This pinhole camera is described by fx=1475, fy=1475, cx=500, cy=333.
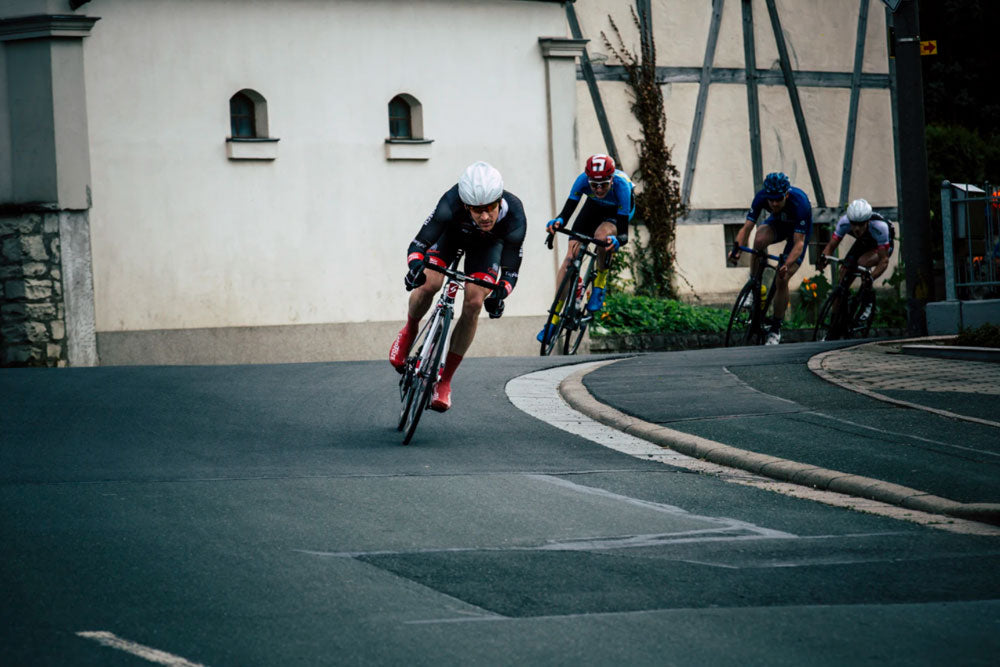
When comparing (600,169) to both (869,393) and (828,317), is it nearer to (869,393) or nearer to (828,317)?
(869,393)

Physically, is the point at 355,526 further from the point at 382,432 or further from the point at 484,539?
the point at 382,432

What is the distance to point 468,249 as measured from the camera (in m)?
9.97

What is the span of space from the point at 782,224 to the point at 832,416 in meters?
7.22

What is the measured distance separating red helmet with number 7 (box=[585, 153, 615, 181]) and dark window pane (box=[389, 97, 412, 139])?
6517 millimetres

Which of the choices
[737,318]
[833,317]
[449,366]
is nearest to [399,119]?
[737,318]

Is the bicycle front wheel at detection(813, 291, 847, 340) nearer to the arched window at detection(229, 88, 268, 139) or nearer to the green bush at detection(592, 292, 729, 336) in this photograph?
the green bush at detection(592, 292, 729, 336)

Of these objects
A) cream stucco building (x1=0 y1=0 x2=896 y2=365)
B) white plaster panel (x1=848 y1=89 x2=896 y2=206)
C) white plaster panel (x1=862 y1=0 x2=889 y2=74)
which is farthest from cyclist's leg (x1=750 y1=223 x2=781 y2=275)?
white plaster panel (x1=862 y1=0 x2=889 y2=74)

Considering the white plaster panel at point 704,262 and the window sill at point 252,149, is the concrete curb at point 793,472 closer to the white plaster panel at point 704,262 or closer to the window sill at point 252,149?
the window sill at point 252,149

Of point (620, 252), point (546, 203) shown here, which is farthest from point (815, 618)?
point (620, 252)

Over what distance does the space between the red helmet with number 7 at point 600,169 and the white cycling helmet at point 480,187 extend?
5.19 m

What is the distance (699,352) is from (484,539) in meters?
9.29

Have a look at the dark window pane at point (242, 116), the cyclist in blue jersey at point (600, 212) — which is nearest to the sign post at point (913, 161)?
the cyclist in blue jersey at point (600, 212)

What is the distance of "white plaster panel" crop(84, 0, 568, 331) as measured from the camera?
60.7ft

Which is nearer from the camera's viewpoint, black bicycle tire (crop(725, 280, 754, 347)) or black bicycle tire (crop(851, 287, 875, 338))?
black bicycle tire (crop(725, 280, 754, 347))
